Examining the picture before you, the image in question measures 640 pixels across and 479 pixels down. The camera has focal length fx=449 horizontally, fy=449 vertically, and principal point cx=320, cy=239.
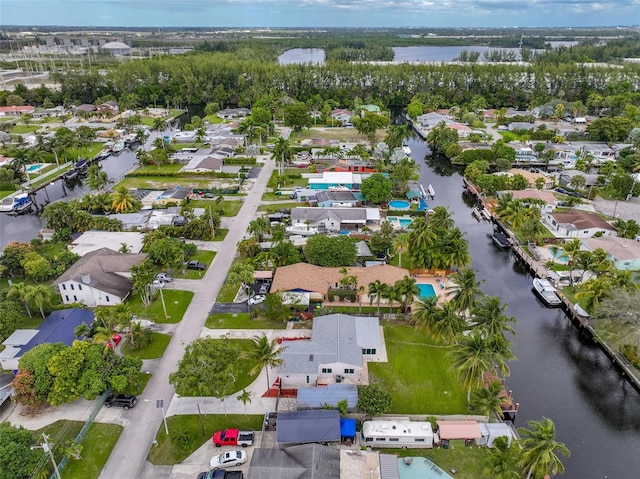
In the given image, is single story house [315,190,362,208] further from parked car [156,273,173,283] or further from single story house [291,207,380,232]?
parked car [156,273,173,283]

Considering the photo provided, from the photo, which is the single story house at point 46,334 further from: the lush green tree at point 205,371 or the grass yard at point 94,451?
the lush green tree at point 205,371

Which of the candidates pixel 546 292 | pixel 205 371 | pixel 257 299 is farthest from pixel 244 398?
pixel 546 292

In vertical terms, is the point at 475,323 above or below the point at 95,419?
above

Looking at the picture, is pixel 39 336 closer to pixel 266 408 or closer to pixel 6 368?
pixel 6 368

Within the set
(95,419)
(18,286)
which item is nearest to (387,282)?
(95,419)

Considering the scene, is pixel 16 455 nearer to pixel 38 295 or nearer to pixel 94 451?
pixel 94 451

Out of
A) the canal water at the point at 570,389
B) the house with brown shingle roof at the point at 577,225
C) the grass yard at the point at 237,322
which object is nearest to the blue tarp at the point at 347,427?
the grass yard at the point at 237,322
